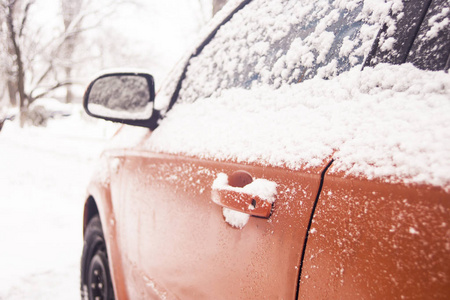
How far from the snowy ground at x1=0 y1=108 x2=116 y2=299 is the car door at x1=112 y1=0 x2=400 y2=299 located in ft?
5.15

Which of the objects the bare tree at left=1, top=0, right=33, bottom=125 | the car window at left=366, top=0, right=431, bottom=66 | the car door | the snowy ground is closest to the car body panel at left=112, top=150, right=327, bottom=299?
the car door

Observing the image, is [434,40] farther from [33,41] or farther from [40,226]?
[33,41]

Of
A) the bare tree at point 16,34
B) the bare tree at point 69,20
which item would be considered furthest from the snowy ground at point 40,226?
the bare tree at point 69,20

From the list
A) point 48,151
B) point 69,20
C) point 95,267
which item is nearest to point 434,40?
point 95,267

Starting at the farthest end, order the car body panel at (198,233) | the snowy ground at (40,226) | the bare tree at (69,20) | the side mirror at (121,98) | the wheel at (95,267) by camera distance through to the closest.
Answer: the bare tree at (69,20)
the snowy ground at (40,226)
the wheel at (95,267)
the side mirror at (121,98)
the car body panel at (198,233)

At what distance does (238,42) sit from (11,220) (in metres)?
4.23

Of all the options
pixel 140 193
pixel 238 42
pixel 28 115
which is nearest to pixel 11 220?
pixel 140 193

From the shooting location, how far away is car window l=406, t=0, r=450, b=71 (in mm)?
683

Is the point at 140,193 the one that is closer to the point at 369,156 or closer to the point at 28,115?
the point at 369,156

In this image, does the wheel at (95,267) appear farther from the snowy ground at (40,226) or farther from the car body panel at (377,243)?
the car body panel at (377,243)

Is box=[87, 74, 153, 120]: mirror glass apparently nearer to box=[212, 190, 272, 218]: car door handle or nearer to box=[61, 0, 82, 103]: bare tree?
box=[212, 190, 272, 218]: car door handle

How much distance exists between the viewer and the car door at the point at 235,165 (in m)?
0.83

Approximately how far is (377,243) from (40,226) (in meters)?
4.42

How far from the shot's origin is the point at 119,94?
1908 millimetres
